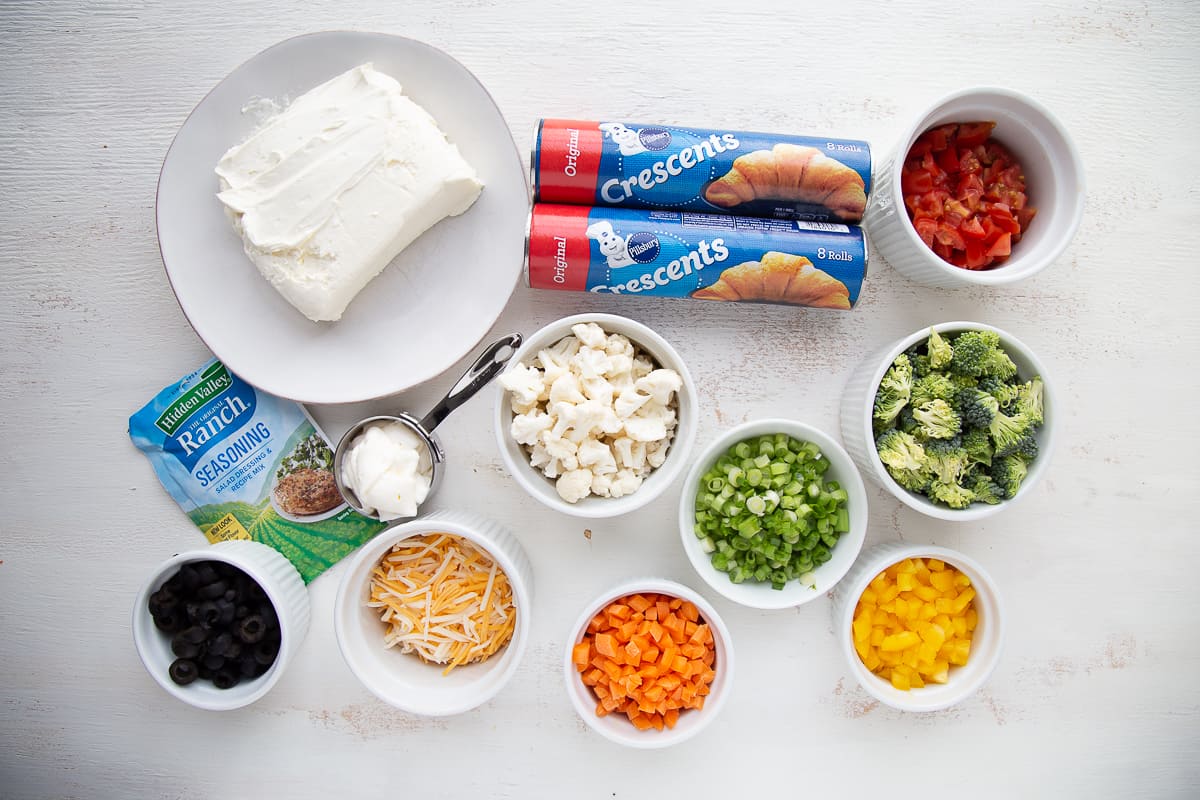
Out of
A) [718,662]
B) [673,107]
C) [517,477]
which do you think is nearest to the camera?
[517,477]

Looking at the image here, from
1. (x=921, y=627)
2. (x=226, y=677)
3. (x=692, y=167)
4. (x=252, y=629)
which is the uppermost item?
(x=692, y=167)

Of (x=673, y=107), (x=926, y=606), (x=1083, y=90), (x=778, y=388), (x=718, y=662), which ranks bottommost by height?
(x=718, y=662)

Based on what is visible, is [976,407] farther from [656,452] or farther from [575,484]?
[575,484]

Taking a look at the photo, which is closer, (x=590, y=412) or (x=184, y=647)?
(x=590, y=412)

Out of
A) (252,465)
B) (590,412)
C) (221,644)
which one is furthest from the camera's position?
(252,465)

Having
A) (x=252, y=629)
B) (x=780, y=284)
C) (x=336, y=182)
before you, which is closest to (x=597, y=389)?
(x=780, y=284)

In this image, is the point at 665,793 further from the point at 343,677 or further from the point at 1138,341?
the point at 1138,341

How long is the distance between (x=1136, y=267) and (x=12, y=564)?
283 centimetres

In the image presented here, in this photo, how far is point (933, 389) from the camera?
1.37 m

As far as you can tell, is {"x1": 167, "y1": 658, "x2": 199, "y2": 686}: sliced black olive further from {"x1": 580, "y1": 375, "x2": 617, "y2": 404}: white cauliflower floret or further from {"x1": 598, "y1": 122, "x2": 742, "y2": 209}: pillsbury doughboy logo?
{"x1": 598, "y1": 122, "x2": 742, "y2": 209}: pillsbury doughboy logo

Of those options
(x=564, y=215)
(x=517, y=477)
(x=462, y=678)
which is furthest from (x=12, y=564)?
(x=564, y=215)

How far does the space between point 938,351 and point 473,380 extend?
97 centimetres

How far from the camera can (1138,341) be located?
64.6 inches

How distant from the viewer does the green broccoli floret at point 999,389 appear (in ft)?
4.46
